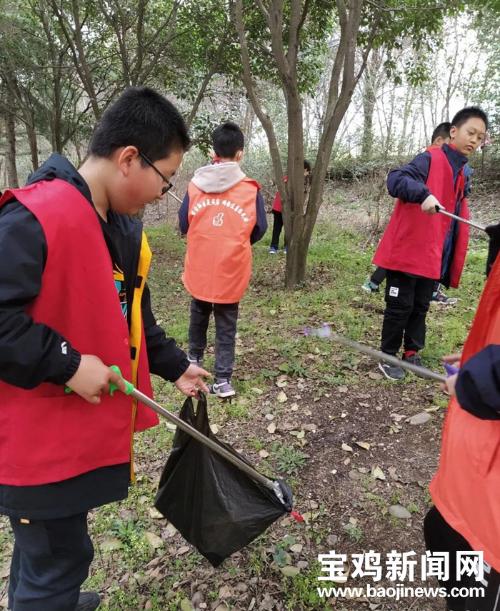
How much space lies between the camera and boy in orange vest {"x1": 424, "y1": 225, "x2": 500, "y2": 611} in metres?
1.24

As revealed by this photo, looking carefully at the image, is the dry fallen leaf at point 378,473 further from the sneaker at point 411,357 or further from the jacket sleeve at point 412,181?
the jacket sleeve at point 412,181

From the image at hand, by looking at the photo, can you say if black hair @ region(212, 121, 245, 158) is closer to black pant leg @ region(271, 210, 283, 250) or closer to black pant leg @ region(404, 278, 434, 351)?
black pant leg @ region(404, 278, 434, 351)

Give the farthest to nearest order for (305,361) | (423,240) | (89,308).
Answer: (305,361) → (423,240) → (89,308)

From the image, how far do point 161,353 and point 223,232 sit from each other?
5.97ft

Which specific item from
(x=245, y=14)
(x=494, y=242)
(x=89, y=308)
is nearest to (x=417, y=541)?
(x=494, y=242)

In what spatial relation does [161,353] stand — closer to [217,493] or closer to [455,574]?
[217,493]

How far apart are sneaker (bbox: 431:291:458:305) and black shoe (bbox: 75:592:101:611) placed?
5.21 meters

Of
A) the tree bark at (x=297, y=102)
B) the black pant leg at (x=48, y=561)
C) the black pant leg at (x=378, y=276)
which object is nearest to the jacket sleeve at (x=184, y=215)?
the tree bark at (x=297, y=102)

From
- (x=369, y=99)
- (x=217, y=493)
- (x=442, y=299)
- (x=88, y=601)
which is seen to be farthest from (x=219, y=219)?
(x=369, y=99)

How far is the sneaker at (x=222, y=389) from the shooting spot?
381cm

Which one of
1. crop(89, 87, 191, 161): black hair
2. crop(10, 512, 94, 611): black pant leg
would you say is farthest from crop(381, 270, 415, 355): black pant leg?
crop(10, 512, 94, 611): black pant leg

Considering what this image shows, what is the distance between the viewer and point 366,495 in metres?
2.72

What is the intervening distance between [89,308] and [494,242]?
1.41 meters

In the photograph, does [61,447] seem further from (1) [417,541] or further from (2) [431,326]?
(2) [431,326]
